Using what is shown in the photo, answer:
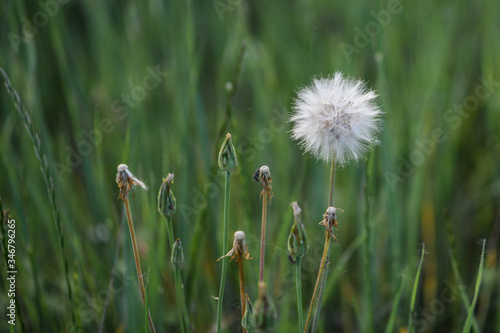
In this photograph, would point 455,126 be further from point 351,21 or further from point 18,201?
point 18,201

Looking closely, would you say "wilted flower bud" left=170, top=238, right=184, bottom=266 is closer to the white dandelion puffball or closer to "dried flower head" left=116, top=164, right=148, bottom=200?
"dried flower head" left=116, top=164, right=148, bottom=200

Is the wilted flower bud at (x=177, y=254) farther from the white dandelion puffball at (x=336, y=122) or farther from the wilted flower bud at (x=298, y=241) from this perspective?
the white dandelion puffball at (x=336, y=122)

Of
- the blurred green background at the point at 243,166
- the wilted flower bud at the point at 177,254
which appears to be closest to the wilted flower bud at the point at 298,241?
the wilted flower bud at the point at 177,254

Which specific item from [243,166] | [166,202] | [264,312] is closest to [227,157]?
[166,202]

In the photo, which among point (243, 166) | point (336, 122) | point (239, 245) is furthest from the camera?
point (243, 166)

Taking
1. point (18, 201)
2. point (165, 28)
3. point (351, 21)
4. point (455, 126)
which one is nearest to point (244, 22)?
point (165, 28)

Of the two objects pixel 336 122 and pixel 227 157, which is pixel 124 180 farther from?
pixel 336 122

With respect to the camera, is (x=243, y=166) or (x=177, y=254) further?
(x=243, y=166)
